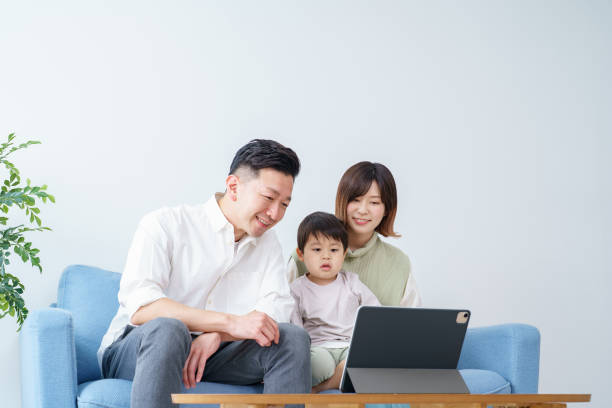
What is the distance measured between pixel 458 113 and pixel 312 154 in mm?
777

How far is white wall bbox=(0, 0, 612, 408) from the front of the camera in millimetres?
2520

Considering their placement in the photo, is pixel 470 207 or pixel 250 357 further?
pixel 470 207

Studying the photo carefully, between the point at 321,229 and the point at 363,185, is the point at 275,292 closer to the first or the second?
the point at 321,229

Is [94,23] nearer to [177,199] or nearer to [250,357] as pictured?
[177,199]

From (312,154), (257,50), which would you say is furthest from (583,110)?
(257,50)

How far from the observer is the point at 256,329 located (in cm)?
162

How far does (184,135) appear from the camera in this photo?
105 inches

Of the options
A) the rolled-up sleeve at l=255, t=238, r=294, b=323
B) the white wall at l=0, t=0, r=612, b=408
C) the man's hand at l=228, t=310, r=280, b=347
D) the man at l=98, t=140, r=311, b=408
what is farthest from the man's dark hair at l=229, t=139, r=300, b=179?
the white wall at l=0, t=0, r=612, b=408

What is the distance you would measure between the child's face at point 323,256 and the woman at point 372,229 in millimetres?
224

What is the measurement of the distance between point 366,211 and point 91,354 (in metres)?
1.08

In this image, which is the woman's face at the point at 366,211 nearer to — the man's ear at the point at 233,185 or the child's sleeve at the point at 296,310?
the child's sleeve at the point at 296,310

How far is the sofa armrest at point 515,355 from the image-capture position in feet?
6.60

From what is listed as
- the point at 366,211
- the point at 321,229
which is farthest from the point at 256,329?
the point at 366,211

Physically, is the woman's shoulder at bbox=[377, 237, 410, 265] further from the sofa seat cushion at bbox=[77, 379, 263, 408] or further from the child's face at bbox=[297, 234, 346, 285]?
the sofa seat cushion at bbox=[77, 379, 263, 408]
